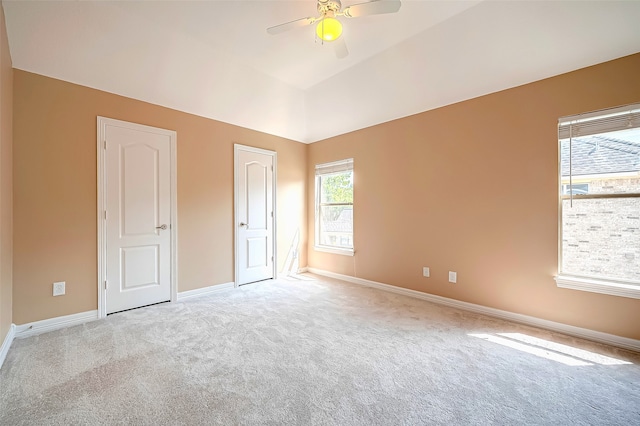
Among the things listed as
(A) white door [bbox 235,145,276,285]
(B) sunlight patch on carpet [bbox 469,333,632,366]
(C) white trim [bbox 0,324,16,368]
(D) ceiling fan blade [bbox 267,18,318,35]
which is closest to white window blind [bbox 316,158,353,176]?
(A) white door [bbox 235,145,276,285]

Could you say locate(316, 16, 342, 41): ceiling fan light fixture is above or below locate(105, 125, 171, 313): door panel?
above

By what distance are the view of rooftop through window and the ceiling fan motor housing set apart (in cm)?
250

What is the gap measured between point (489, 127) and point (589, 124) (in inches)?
31.9

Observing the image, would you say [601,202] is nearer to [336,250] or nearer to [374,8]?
[374,8]

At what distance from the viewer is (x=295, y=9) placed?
243 cm

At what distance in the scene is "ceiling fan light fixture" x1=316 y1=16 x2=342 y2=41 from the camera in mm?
2113

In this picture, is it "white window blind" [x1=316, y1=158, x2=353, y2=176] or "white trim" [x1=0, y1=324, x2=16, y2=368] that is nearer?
"white trim" [x1=0, y1=324, x2=16, y2=368]

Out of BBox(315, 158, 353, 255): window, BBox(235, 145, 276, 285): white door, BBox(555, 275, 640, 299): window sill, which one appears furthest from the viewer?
BBox(315, 158, 353, 255): window

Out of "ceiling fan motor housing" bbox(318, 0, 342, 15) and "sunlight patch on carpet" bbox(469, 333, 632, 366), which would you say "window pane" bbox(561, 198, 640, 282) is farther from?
"ceiling fan motor housing" bbox(318, 0, 342, 15)

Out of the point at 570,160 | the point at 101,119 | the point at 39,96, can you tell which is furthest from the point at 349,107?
the point at 39,96

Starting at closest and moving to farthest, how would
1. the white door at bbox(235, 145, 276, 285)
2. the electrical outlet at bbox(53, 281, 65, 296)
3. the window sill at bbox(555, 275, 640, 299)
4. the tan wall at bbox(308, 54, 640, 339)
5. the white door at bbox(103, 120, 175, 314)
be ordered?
the window sill at bbox(555, 275, 640, 299) < the tan wall at bbox(308, 54, 640, 339) < the electrical outlet at bbox(53, 281, 65, 296) < the white door at bbox(103, 120, 175, 314) < the white door at bbox(235, 145, 276, 285)

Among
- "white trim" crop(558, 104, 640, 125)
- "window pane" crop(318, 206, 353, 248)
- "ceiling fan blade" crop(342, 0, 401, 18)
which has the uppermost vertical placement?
"ceiling fan blade" crop(342, 0, 401, 18)

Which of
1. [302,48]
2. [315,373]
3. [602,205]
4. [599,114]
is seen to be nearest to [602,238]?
[602,205]

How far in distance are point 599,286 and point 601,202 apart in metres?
0.77
